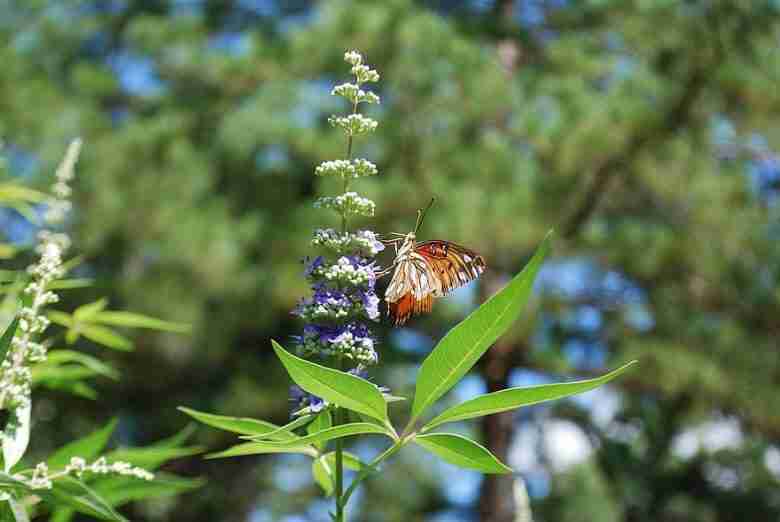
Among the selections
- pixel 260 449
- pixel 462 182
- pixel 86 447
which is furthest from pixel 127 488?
pixel 462 182

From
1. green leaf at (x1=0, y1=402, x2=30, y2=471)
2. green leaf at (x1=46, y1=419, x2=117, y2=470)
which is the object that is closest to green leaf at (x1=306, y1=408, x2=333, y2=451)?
green leaf at (x1=0, y1=402, x2=30, y2=471)

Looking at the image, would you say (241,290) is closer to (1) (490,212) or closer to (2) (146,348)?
(2) (146,348)

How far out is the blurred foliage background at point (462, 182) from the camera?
274 inches

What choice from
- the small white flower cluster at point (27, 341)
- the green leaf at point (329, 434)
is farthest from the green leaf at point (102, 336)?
the green leaf at point (329, 434)

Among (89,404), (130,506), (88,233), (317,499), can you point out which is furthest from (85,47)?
(317,499)

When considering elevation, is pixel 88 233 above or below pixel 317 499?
above

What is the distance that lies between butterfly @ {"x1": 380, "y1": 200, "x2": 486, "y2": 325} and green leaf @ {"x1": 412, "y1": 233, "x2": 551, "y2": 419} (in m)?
0.33

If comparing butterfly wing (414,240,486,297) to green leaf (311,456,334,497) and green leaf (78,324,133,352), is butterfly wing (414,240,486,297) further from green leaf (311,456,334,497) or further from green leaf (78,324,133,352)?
green leaf (78,324,133,352)

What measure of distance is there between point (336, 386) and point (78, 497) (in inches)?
13.4

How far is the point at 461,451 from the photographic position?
32.7 inches

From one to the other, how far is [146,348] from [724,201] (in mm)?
5878

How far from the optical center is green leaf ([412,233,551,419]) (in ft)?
2.43

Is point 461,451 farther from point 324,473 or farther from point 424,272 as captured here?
point 424,272

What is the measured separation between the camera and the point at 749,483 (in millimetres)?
10742
